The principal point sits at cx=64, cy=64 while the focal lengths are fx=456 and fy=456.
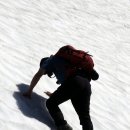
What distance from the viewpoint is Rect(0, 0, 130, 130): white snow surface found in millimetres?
7457

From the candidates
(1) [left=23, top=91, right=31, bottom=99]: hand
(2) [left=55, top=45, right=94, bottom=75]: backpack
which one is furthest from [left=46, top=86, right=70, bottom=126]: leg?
(1) [left=23, top=91, right=31, bottom=99]: hand

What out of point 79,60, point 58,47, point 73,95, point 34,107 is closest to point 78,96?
point 73,95

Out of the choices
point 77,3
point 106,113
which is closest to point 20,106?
point 106,113

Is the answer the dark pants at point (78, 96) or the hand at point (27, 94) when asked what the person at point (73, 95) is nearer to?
the dark pants at point (78, 96)

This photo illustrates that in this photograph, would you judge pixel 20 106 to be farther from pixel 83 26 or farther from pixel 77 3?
pixel 77 3

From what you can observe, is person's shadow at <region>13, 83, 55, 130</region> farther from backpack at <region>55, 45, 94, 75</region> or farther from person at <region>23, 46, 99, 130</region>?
backpack at <region>55, 45, 94, 75</region>

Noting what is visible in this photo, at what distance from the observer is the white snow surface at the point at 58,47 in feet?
24.5

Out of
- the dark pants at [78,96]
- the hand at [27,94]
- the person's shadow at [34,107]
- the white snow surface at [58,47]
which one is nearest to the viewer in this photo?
the dark pants at [78,96]

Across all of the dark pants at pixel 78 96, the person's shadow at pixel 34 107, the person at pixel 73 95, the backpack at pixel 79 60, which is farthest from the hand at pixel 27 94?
the backpack at pixel 79 60

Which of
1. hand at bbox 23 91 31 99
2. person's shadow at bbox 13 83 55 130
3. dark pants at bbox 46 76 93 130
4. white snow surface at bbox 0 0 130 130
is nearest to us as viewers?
dark pants at bbox 46 76 93 130

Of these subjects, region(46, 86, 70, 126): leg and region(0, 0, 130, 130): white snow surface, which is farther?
region(0, 0, 130, 130): white snow surface

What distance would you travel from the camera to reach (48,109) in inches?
282

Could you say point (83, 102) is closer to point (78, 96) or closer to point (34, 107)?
point (78, 96)

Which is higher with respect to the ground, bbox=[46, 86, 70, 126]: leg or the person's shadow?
bbox=[46, 86, 70, 126]: leg
